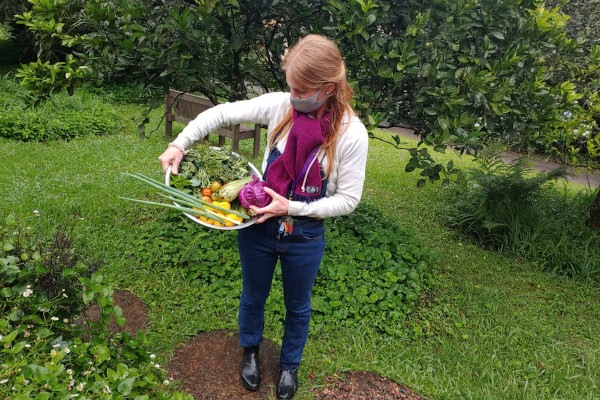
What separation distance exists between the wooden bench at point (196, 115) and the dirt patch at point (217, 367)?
15.1 ft

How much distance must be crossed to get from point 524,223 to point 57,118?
7.02m

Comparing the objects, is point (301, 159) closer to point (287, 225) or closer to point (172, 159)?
point (287, 225)

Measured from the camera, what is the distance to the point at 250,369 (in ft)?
9.20

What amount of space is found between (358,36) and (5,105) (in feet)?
24.0

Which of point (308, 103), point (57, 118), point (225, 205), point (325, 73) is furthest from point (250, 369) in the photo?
point (57, 118)

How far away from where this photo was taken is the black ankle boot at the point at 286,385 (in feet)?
8.96

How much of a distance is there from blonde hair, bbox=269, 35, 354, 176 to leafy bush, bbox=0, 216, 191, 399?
1.20m

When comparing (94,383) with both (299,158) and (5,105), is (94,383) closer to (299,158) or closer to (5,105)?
(299,158)

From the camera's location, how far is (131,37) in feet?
10.4

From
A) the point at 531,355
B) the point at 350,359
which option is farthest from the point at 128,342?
the point at 531,355

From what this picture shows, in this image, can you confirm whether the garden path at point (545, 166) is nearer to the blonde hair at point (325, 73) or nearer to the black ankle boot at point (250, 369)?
the black ankle boot at point (250, 369)

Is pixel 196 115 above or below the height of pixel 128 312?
below

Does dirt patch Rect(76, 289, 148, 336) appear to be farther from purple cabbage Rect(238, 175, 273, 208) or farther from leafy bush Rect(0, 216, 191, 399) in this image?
purple cabbage Rect(238, 175, 273, 208)

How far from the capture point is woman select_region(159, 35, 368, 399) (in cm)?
207
